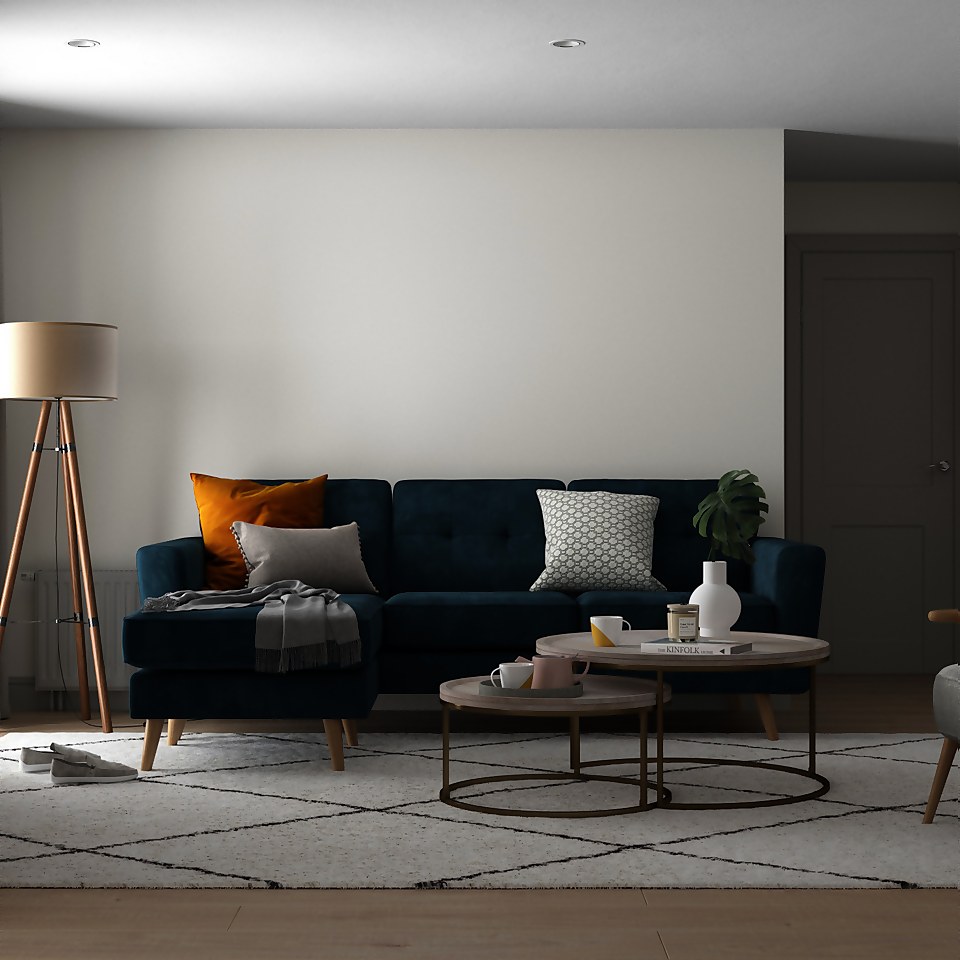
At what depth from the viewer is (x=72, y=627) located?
18.3 feet

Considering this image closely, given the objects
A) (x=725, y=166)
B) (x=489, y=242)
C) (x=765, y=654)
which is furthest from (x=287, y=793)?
(x=725, y=166)

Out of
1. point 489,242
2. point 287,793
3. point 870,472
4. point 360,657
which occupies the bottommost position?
point 287,793

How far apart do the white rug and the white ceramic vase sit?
1.61 feet

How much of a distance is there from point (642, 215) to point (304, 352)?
170 cm

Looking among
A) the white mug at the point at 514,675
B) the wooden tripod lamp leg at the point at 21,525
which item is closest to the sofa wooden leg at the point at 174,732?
the wooden tripod lamp leg at the point at 21,525

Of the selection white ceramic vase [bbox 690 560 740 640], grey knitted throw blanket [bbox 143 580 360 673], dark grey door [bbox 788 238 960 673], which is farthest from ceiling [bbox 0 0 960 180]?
grey knitted throw blanket [bbox 143 580 360 673]

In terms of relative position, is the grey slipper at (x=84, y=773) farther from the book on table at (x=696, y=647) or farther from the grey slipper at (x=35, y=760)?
the book on table at (x=696, y=647)

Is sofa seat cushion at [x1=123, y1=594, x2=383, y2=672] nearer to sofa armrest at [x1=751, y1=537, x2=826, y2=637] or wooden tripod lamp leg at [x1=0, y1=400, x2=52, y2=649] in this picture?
wooden tripod lamp leg at [x1=0, y1=400, x2=52, y2=649]

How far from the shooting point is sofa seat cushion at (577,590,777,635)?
15.4ft

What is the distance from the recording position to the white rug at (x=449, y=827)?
296cm

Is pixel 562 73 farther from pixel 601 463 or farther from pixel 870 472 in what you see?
pixel 870 472

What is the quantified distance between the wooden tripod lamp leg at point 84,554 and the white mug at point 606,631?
2.27 m

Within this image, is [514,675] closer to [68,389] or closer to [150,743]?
[150,743]

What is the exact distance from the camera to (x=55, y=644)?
559cm
